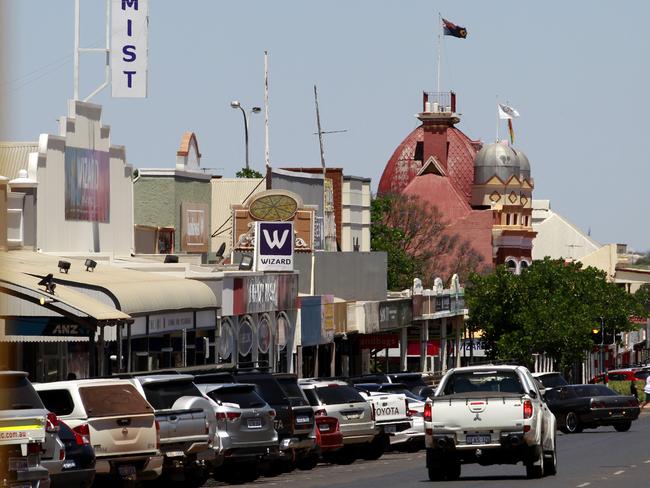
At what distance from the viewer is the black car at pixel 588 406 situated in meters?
44.4

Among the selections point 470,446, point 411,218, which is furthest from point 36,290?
point 411,218

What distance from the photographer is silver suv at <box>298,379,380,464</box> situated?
101 feet

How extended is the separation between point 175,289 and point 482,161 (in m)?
80.4

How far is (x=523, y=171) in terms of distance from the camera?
120188 millimetres

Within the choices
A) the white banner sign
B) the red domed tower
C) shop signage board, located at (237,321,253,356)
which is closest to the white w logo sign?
shop signage board, located at (237,321,253,356)

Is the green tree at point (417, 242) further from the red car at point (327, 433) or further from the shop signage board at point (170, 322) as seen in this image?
the red car at point (327, 433)

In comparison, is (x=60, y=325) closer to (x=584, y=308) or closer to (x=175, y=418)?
(x=175, y=418)

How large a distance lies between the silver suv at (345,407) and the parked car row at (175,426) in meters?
0.02

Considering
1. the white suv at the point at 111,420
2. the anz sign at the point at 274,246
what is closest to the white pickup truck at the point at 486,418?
the white suv at the point at 111,420

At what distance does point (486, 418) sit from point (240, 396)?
389cm

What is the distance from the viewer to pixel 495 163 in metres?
117

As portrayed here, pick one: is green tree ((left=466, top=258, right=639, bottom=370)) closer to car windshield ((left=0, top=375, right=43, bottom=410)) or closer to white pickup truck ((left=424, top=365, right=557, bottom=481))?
white pickup truck ((left=424, top=365, right=557, bottom=481))

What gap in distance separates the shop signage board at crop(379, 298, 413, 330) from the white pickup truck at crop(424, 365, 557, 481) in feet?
131

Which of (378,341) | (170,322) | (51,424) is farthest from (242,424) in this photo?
(378,341)
